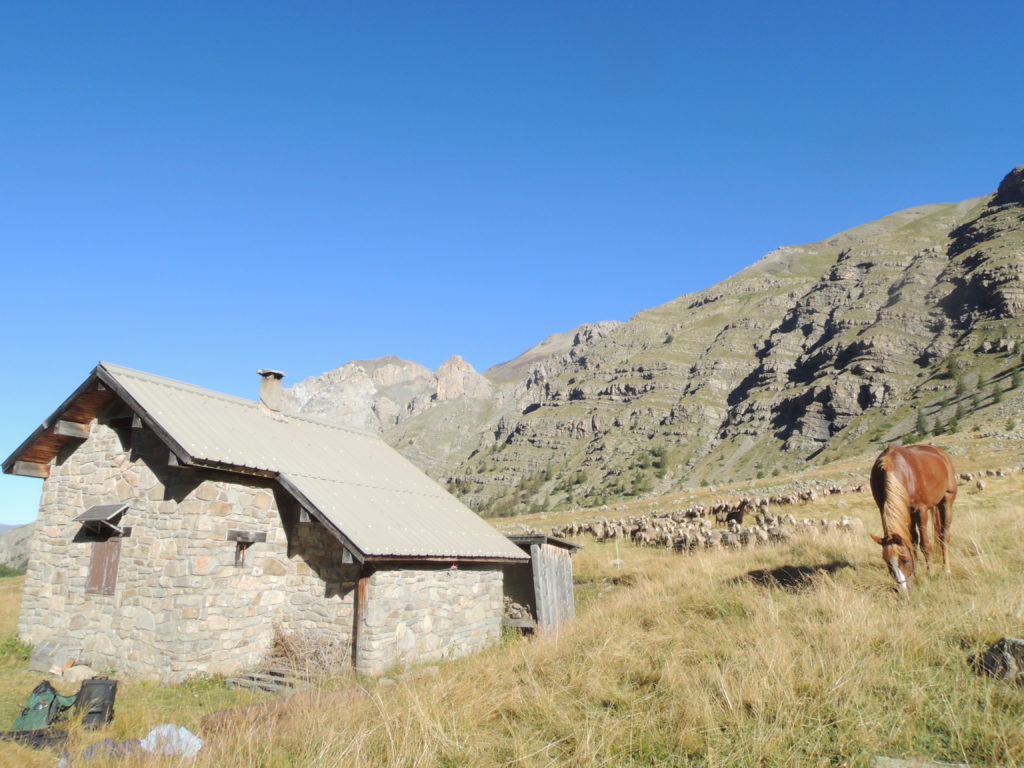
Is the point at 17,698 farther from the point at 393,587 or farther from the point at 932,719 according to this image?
the point at 932,719

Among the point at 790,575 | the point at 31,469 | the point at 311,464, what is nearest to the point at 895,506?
the point at 790,575

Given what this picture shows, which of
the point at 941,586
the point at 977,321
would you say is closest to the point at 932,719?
the point at 941,586

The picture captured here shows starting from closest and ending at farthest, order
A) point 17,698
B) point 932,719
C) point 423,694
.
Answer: point 932,719
point 423,694
point 17,698

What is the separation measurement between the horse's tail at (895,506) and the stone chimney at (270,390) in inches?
552

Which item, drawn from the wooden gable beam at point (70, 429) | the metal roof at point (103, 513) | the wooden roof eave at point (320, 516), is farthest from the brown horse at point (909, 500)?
the wooden gable beam at point (70, 429)

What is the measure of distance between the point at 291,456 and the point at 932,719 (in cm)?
1271

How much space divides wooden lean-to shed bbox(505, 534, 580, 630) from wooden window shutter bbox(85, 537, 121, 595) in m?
8.86

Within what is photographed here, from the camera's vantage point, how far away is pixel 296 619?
12.8 meters

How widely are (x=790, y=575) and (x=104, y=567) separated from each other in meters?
13.3

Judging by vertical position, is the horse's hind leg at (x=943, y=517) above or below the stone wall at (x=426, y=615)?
above

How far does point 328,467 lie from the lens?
1529cm

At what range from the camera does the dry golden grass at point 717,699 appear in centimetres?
490

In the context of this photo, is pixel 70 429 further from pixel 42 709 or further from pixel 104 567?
pixel 42 709

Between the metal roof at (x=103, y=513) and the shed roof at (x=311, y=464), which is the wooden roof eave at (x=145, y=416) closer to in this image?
the shed roof at (x=311, y=464)
